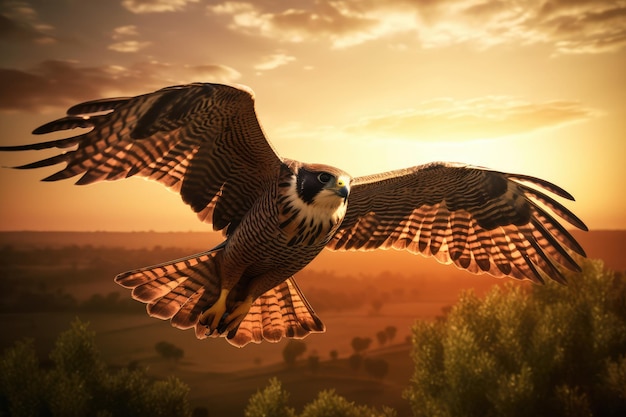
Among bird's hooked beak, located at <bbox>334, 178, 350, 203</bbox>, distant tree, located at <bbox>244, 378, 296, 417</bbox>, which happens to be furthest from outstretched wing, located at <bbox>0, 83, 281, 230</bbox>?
distant tree, located at <bbox>244, 378, 296, 417</bbox>

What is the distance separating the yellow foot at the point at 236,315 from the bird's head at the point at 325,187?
1.98 feet

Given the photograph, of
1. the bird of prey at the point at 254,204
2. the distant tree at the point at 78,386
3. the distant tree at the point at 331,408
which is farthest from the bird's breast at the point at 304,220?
the distant tree at the point at 331,408

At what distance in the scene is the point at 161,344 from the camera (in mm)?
17469

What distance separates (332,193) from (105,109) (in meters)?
1.09

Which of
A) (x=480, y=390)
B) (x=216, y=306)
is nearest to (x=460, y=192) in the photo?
(x=216, y=306)

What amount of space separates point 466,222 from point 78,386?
1321 cm

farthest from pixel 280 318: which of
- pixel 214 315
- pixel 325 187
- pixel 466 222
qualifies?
pixel 466 222

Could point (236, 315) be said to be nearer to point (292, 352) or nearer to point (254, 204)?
point (254, 204)

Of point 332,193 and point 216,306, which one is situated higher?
point 332,193

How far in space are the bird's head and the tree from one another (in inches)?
517

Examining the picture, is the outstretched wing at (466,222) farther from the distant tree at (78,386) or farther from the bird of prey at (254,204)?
the distant tree at (78,386)

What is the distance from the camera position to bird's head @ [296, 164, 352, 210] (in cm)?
228

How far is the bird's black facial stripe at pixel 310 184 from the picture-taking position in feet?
7.62

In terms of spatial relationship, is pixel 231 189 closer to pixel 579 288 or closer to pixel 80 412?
pixel 80 412
